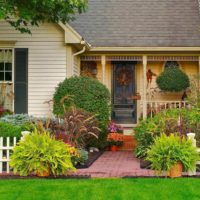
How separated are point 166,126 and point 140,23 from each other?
8.15m

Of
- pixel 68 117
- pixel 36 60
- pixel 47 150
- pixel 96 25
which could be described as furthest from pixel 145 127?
pixel 96 25

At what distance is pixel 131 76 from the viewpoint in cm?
1961

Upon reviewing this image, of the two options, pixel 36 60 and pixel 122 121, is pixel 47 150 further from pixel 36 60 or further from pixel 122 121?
pixel 122 121

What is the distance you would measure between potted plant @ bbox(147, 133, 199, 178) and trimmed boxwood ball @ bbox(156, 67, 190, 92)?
7460 mm

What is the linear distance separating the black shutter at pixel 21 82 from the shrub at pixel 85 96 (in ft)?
4.22

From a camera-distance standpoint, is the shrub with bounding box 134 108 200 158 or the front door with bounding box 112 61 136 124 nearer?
the shrub with bounding box 134 108 200 158

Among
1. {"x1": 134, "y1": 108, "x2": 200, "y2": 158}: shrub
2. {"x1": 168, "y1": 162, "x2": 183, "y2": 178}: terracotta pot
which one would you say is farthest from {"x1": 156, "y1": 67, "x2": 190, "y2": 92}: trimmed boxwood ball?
{"x1": 168, "y1": 162, "x2": 183, "y2": 178}: terracotta pot

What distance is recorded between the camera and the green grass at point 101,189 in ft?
27.9

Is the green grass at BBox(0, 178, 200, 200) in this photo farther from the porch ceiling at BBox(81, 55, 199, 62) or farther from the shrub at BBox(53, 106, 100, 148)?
the porch ceiling at BBox(81, 55, 199, 62)

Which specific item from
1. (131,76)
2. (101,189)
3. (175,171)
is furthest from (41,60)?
(101,189)

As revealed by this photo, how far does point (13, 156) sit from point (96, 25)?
32.6ft

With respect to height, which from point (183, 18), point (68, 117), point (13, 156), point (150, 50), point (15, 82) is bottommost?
point (13, 156)

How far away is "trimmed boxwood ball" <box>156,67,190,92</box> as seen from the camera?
18.1 meters

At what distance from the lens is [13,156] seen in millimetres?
10516
